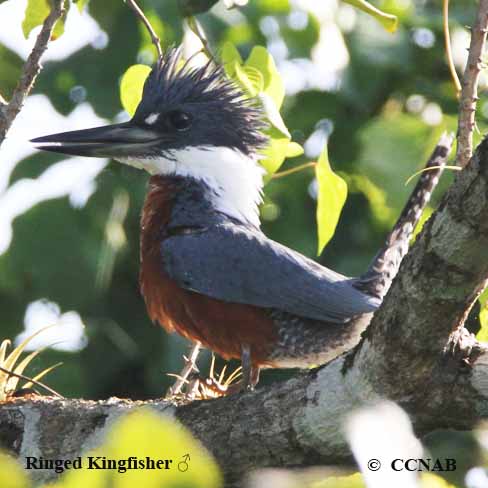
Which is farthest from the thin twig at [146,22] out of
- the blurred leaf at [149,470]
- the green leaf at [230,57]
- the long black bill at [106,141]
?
the blurred leaf at [149,470]

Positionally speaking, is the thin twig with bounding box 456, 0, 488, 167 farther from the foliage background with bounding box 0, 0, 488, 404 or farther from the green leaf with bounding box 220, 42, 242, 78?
the foliage background with bounding box 0, 0, 488, 404

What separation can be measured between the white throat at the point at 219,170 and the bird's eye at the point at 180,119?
0.13 m

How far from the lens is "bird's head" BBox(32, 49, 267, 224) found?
4.94 metres

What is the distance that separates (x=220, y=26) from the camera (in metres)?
6.01

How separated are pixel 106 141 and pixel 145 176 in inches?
69.1

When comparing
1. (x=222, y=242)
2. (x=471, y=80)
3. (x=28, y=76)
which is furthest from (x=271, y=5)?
(x=28, y=76)

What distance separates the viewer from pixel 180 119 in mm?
5016

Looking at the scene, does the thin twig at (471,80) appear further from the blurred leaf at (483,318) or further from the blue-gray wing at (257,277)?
the blue-gray wing at (257,277)

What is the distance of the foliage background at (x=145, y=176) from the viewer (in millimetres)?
6184

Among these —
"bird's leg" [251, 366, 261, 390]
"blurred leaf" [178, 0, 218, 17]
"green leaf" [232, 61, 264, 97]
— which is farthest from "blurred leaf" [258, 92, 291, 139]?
"bird's leg" [251, 366, 261, 390]

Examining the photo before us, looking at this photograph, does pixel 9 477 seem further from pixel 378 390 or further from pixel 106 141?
pixel 106 141

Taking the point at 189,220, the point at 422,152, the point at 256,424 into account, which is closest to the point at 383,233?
the point at 422,152

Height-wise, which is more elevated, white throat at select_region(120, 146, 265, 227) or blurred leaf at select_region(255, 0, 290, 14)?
blurred leaf at select_region(255, 0, 290, 14)

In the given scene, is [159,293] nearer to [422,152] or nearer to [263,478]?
[422,152]
